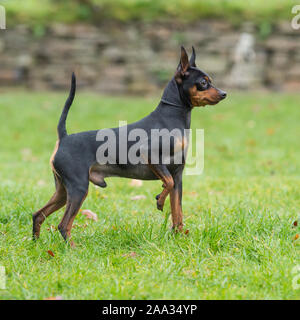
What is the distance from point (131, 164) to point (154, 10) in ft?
29.4

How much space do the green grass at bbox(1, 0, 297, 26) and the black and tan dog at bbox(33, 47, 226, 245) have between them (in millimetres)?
8623

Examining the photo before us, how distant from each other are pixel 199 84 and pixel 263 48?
872 cm

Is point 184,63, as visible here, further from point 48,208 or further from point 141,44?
point 141,44

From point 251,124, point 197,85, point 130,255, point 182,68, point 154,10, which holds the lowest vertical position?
point 130,255

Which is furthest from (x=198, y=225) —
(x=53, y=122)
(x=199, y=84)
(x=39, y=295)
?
(x=53, y=122)

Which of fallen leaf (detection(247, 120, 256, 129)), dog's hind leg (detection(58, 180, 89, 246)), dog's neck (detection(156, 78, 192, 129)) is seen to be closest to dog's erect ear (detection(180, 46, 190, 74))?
dog's neck (detection(156, 78, 192, 129))

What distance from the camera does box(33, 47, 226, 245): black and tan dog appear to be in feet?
9.77

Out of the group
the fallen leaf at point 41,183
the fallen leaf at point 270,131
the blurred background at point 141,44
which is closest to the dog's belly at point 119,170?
the fallen leaf at point 41,183

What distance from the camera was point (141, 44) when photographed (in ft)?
36.5

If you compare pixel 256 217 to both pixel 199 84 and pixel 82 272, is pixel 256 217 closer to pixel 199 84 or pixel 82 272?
pixel 199 84

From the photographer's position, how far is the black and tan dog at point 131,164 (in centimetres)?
298

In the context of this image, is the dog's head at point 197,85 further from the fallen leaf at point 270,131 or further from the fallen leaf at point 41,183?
the fallen leaf at point 270,131

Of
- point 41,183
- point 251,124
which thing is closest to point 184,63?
point 41,183

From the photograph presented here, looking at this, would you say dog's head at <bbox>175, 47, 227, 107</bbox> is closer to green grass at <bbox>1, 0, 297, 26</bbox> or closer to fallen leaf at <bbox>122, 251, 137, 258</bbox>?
fallen leaf at <bbox>122, 251, 137, 258</bbox>
